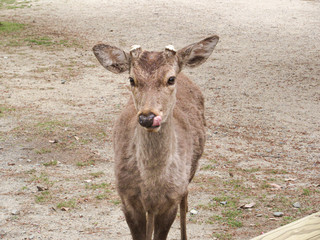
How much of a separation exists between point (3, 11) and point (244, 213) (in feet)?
54.5

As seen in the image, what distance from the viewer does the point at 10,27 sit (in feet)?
52.4

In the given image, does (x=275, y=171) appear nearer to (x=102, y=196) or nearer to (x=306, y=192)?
(x=306, y=192)

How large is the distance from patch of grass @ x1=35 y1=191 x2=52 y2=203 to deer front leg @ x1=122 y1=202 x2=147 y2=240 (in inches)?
76.4

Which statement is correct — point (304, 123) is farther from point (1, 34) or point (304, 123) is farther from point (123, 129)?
point (1, 34)

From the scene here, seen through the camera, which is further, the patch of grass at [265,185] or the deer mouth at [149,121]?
the patch of grass at [265,185]

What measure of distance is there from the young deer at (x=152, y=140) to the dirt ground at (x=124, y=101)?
1.18 metres

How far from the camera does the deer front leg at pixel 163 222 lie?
4.18 m

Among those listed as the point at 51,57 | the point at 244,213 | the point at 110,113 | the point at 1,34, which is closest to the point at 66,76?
the point at 51,57

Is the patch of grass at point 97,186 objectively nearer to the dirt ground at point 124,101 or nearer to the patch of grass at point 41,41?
the dirt ground at point 124,101

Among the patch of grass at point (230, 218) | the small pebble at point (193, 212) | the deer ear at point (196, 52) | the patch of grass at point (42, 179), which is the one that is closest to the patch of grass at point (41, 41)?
the patch of grass at point (42, 179)

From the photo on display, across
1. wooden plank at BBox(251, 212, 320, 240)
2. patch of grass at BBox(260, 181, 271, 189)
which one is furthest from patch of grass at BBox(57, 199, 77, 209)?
wooden plank at BBox(251, 212, 320, 240)

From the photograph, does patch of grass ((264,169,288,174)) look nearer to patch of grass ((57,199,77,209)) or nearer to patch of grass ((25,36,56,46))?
patch of grass ((57,199,77,209))

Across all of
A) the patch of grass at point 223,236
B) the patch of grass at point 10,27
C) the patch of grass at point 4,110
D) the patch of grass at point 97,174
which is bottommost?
the patch of grass at point 10,27

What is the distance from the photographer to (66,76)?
11094 mm
